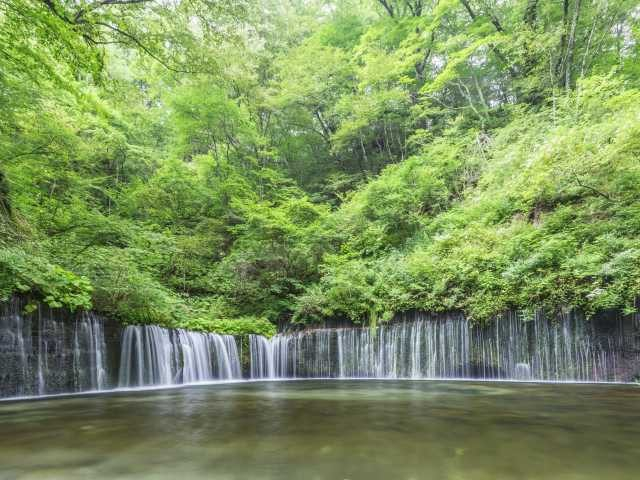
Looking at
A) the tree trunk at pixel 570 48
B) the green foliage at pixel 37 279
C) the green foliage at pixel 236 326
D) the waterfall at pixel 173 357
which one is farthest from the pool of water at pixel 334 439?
the tree trunk at pixel 570 48

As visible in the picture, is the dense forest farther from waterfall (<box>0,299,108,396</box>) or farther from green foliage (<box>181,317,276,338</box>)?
waterfall (<box>0,299,108,396</box>)

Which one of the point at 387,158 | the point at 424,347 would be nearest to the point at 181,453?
the point at 424,347

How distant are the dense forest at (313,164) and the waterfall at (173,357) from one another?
40 centimetres

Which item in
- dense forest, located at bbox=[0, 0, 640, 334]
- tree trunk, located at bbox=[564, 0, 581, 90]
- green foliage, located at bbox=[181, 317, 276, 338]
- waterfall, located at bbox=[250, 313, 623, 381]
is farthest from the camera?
tree trunk, located at bbox=[564, 0, 581, 90]

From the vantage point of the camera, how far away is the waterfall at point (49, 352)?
6574mm

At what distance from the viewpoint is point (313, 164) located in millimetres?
20891

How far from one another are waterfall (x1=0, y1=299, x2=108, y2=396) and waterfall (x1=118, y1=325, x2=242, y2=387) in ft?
1.89

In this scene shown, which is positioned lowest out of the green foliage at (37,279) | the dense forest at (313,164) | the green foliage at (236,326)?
the green foliage at (236,326)

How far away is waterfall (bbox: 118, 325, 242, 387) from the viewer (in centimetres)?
845

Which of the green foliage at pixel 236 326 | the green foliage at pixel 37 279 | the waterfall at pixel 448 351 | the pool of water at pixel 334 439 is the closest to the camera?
the pool of water at pixel 334 439

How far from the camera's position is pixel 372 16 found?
21.8 m

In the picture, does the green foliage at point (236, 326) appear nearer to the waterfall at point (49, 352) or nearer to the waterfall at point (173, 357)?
the waterfall at point (173, 357)

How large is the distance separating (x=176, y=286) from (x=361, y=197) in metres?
7.53

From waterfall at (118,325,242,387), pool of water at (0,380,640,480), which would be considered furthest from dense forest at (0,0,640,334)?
pool of water at (0,380,640,480)
